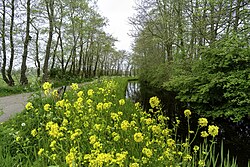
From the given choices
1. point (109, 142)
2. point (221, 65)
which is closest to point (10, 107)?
point (109, 142)

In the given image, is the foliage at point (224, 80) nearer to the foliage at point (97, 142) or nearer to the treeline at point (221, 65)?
the treeline at point (221, 65)

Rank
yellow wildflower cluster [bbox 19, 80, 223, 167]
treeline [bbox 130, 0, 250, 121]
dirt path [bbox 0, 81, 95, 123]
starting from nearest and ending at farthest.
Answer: yellow wildflower cluster [bbox 19, 80, 223, 167]
dirt path [bbox 0, 81, 95, 123]
treeline [bbox 130, 0, 250, 121]

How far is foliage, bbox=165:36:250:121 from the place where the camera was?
7.13 meters

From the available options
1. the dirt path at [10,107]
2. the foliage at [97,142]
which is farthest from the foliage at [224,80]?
the dirt path at [10,107]

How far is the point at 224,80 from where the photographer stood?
735cm

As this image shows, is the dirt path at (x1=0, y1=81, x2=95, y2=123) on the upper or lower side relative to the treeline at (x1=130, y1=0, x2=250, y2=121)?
lower

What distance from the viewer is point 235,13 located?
9.31 metres

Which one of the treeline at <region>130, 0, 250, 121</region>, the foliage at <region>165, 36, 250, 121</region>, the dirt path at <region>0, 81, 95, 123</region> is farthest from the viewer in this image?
the treeline at <region>130, 0, 250, 121</region>

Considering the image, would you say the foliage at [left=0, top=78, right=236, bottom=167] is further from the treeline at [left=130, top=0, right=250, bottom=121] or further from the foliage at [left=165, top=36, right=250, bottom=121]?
the treeline at [left=130, top=0, right=250, bottom=121]

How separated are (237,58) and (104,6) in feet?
68.6

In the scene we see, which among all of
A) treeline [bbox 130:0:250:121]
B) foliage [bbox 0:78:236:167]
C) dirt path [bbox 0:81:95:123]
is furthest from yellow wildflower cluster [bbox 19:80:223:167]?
treeline [bbox 130:0:250:121]

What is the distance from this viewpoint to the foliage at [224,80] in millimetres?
7133

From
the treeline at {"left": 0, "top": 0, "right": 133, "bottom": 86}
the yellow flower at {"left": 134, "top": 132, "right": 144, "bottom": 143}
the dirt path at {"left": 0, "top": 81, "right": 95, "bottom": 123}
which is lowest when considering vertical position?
the dirt path at {"left": 0, "top": 81, "right": 95, "bottom": 123}

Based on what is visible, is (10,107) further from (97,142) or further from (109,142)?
(97,142)
